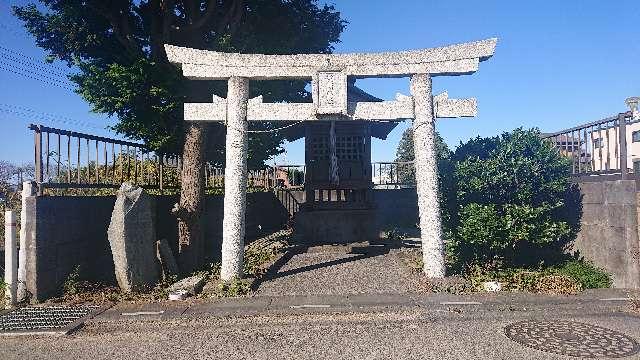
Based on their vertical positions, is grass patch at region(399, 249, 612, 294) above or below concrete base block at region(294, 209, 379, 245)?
below

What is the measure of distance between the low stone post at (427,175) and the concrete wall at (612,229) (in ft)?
10.6

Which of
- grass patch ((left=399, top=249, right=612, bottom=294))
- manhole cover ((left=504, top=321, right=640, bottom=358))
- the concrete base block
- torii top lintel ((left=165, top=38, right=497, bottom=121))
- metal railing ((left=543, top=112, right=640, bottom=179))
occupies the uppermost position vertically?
torii top lintel ((left=165, top=38, right=497, bottom=121))

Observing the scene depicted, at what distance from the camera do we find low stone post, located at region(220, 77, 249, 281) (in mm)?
8875

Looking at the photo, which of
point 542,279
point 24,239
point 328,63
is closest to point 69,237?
point 24,239

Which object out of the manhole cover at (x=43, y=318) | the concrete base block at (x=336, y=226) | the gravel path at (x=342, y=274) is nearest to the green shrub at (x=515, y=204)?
the gravel path at (x=342, y=274)

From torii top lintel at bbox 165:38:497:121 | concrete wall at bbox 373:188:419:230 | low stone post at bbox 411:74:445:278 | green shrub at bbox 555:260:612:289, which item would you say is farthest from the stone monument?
concrete wall at bbox 373:188:419:230

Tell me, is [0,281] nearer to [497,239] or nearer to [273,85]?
[273,85]

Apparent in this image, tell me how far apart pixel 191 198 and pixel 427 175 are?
6274 millimetres

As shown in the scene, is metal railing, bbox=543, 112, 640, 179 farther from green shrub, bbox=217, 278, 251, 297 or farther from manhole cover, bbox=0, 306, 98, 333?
manhole cover, bbox=0, 306, 98, 333

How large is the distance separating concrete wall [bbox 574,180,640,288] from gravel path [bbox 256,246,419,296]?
3.89 m

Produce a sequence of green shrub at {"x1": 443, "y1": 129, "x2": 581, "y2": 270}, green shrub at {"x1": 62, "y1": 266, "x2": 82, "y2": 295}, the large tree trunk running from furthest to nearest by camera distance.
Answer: the large tree trunk
green shrub at {"x1": 443, "y1": 129, "x2": 581, "y2": 270}
green shrub at {"x1": 62, "y1": 266, "x2": 82, "y2": 295}

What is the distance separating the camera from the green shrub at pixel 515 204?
8406 millimetres

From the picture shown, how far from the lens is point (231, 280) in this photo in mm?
8711

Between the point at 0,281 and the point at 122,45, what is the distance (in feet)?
22.7
